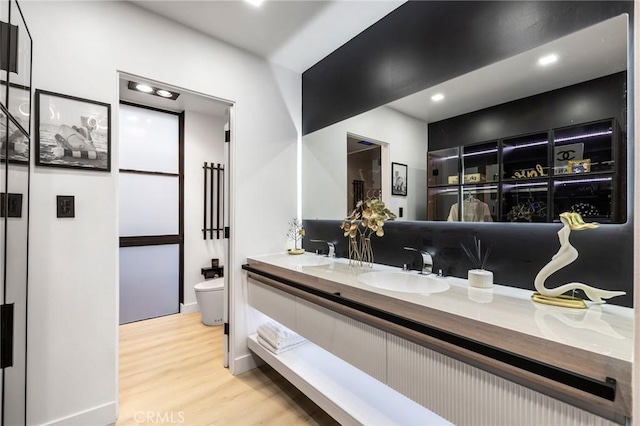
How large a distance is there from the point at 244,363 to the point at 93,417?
97 centimetres

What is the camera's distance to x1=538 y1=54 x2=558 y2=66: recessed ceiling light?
1245mm

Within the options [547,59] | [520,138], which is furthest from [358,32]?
[520,138]

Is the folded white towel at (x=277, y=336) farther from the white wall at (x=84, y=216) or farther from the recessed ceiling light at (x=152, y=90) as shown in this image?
the recessed ceiling light at (x=152, y=90)

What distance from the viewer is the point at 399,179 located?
6.31 ft

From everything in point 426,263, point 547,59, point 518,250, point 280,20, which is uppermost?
point 280,20

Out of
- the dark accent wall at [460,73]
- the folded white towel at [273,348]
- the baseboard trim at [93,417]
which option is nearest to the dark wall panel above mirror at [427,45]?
the dark accent wall at [460,73]

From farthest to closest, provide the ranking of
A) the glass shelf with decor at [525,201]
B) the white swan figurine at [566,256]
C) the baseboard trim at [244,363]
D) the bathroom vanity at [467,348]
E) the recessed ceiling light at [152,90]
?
the recessed ceiling light at [152,90] → the baseboard trim at [244,363] → the glass shelf with decor at [525,201] → the white swan figurine at [566,256] → the bathroom vanity at [467,348]

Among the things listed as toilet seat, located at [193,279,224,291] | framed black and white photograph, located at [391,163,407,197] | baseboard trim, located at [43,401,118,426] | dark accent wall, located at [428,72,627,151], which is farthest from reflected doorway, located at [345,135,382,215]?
baseboard trim, located at [43,401,118,426]

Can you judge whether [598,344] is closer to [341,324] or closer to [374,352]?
[374,352]

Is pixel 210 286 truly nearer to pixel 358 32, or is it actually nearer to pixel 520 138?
pixel 358 32

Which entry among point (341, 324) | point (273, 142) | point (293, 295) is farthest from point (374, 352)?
point (273, 142)

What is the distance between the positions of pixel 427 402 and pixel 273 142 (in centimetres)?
218

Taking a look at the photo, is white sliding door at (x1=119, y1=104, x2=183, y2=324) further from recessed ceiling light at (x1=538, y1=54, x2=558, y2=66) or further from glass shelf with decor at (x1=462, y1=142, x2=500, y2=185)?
recessed ceiling light at (x1=538, y1=54, x2=558, y2=66)

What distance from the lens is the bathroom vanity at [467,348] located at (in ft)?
2.34
